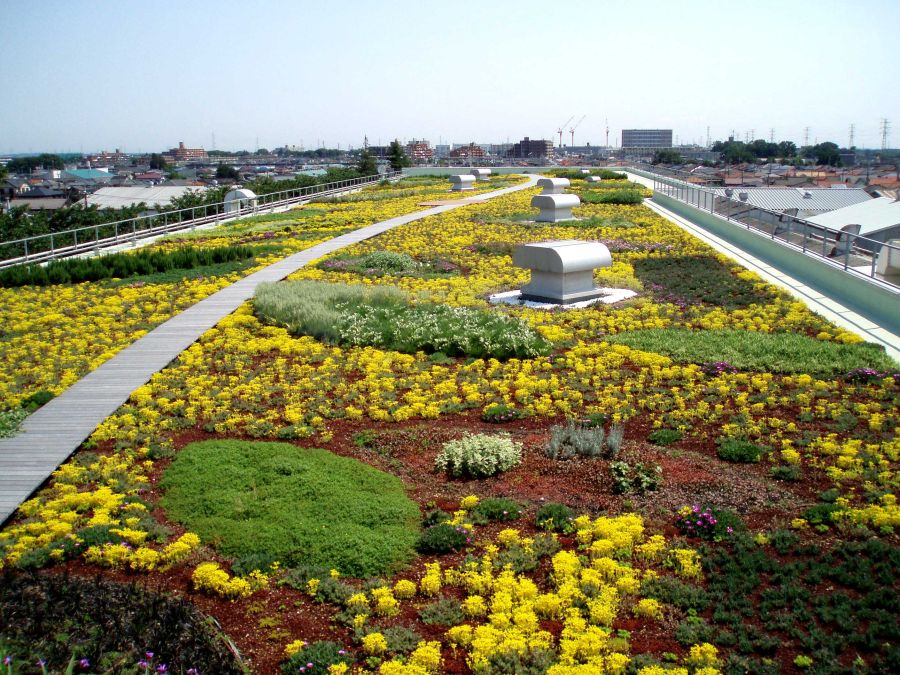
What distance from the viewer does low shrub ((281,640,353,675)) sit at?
4945 mm

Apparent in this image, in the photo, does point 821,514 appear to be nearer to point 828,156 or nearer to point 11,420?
point 11,420

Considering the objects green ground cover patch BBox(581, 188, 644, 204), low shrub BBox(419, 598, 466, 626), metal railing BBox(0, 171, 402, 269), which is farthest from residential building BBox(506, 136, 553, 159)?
low shrub BBox(419, 598, 466, 626)

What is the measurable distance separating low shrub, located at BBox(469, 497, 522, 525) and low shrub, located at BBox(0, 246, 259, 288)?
14.4m

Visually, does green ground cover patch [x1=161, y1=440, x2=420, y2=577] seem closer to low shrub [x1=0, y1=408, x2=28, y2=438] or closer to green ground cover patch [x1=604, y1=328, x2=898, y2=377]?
low shrub [x1=0, y1=408, x2=28, y2=438]

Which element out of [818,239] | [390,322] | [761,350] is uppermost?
[818,239]

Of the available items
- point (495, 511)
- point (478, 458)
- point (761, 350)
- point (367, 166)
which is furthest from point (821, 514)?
point (367, 166)

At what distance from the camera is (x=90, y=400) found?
32.5 ft

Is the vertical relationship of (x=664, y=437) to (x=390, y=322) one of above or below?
below

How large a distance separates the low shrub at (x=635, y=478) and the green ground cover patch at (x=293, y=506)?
1.94 m

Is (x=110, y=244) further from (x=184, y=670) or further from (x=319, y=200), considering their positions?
(x=184, y=670)

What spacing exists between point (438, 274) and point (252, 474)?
11413 mm

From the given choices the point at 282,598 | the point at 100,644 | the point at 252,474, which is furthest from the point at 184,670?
the point at 252,474

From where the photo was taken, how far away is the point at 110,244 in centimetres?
2388

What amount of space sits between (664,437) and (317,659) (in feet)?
15.8
